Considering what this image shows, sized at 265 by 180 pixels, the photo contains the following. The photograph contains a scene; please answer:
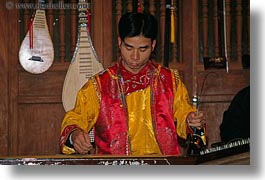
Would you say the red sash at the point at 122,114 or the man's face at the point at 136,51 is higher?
the man's face at the point at 136,51

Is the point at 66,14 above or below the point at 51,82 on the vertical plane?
above

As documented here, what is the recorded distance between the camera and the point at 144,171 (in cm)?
167

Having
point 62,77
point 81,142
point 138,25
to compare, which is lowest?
point 81,142

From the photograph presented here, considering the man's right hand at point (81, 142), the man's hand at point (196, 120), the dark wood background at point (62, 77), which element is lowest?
the man's right hand at point (81, 142)

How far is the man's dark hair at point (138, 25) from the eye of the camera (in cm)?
167

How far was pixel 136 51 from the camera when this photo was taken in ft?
5.50

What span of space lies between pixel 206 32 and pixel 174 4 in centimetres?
11

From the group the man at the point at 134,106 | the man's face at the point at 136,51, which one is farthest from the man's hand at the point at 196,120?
the man's face at the point at 136,51

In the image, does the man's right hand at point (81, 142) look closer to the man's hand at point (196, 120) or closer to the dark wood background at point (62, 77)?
the dark wood background at point (62, 77)

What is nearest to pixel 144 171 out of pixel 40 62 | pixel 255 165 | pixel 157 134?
pixel 157 134

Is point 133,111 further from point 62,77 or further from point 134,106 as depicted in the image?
point 62,77

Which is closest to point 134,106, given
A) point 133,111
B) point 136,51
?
point 133,111

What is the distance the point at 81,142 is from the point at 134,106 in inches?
6.8

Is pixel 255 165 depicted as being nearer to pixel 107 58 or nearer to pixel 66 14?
pixel 107 58
